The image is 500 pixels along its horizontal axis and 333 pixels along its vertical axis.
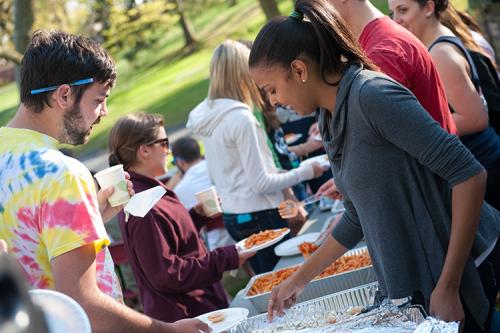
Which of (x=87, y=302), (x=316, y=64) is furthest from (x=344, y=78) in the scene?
(x=87, y=302)

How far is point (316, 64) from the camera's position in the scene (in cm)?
225

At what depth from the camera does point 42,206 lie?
6.57 ft

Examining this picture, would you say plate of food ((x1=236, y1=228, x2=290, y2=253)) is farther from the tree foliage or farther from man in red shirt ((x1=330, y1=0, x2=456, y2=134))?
the tree foliage

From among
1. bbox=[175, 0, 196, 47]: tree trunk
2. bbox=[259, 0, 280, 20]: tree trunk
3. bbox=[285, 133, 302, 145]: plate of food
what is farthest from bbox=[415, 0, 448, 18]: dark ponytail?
bbox=[175, 0, 196, 47]: tree trunk

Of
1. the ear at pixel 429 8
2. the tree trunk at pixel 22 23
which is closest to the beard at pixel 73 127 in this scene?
the ear at pixel 429 8

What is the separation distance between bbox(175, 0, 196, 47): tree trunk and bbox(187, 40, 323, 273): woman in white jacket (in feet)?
65.7

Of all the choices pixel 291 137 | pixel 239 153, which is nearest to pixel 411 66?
pixel 239 153

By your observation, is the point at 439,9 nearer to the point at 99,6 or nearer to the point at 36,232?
the point at 36,232

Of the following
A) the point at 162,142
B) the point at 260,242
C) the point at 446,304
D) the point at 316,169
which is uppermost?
the point at 162,142

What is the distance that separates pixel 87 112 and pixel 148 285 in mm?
1418

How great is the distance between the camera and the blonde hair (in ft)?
15.5

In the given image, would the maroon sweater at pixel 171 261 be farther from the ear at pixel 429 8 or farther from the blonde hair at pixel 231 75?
the ear at pixel 429 8

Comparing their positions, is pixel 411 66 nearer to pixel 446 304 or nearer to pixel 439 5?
pixel 446 304

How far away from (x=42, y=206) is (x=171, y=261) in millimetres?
1415
